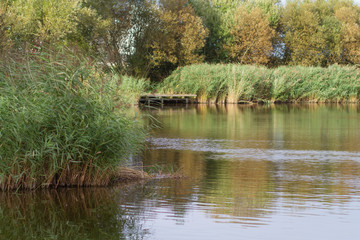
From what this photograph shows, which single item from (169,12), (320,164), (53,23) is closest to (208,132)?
(320,164)

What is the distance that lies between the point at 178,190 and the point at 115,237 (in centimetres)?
271

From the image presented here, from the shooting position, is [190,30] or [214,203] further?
[190,30]

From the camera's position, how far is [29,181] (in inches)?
360

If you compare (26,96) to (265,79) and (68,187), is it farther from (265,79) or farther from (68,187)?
(265,79)

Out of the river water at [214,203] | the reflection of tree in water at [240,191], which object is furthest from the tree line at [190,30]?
the reflection of tree in water at [240,191]

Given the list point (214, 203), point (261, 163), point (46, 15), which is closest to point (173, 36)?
point (46, 15)

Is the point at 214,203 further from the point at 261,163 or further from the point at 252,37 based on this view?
the point at 252,37

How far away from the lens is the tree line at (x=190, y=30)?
39.6 metres

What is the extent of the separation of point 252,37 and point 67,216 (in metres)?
49.7

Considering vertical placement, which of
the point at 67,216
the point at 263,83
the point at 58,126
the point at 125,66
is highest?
the point at 125,66

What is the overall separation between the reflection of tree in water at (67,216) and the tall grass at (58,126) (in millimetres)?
339

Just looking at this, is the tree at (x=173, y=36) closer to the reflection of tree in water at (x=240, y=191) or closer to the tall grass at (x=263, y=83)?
the tall grass at (x=263, y=83)

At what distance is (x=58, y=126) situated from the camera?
9.02m

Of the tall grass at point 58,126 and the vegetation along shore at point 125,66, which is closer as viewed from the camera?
the tall grass at point 58,126
